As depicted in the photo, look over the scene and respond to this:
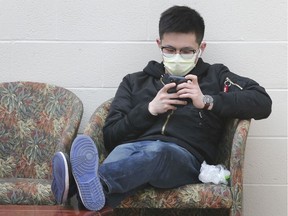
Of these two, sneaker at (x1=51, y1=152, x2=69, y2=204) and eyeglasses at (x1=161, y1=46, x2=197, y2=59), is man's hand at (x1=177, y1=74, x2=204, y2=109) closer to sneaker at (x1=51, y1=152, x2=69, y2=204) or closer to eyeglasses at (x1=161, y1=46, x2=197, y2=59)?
eyeglasses at (x1=161, y1=46, x2=197, y2=59)

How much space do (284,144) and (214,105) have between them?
28.1 inches

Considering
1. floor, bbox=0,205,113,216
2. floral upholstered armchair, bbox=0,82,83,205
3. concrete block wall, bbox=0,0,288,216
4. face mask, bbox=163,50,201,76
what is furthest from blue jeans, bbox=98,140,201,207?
concrete block wall, bbox=0,0,288,216

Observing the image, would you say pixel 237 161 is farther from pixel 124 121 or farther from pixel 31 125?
pixel 31 125

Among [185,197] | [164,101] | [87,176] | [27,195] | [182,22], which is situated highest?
[182,22]

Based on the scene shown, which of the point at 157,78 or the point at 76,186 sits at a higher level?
the point at 157,78

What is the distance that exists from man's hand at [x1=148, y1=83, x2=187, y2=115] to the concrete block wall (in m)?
0.55

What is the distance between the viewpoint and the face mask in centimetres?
237

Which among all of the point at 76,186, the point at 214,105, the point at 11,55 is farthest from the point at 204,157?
the point at 11,55

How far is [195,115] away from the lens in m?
2.35

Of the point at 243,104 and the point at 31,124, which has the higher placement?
the point at 243,104

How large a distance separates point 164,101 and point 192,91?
121mm

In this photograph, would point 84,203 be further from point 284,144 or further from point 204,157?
point 284,144

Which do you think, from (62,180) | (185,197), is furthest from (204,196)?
(62,180)

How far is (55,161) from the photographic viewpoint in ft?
6.50
